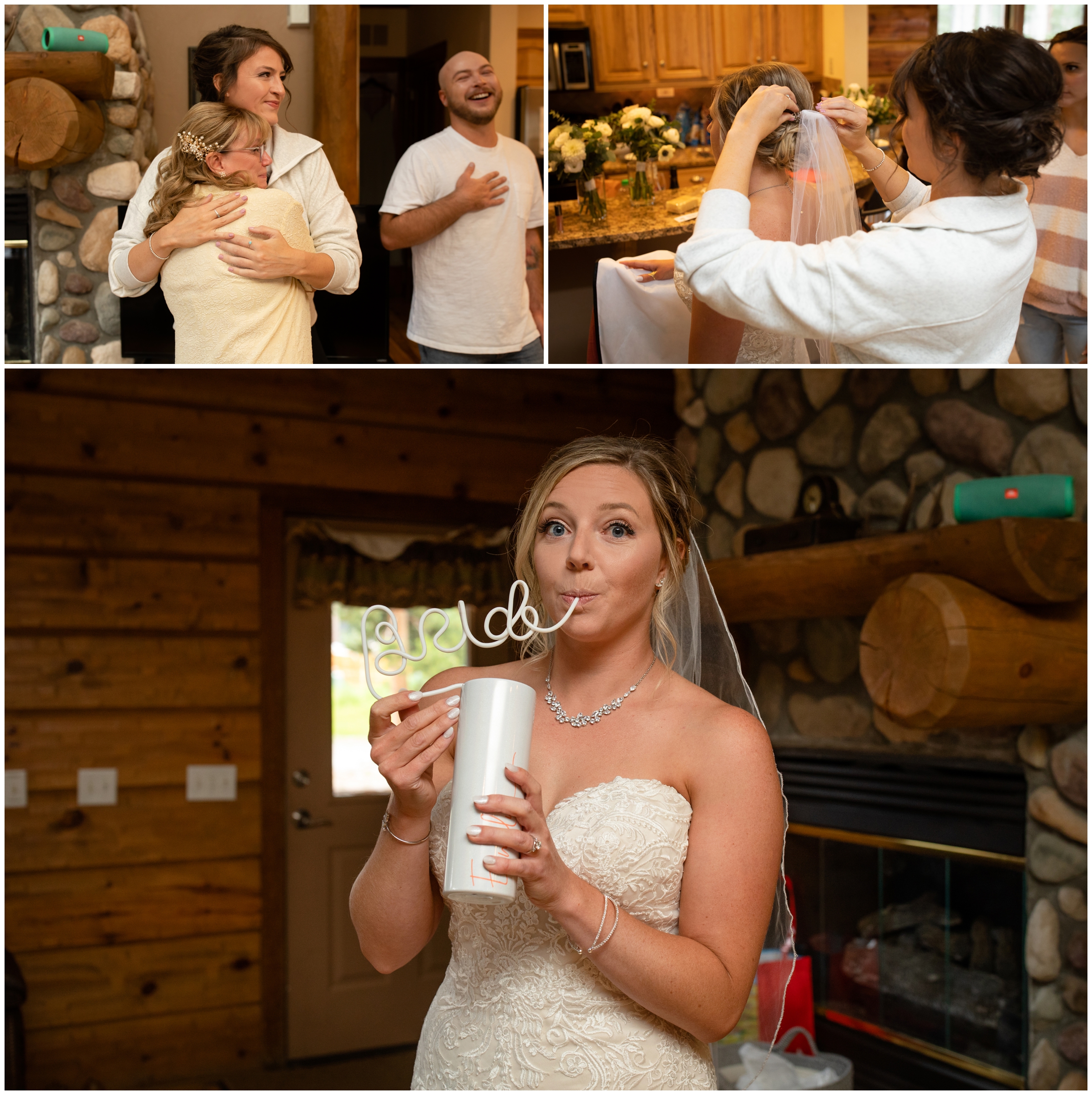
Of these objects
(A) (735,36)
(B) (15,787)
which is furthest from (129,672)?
(A) (735,36)

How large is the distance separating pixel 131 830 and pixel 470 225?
2.37 metres

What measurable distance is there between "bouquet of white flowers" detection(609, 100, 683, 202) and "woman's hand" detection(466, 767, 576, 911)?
1460 mm

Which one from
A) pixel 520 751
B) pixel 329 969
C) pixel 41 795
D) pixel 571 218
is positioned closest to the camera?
pixel 520 751

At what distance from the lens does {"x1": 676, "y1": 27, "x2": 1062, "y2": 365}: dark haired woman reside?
61.0 inches

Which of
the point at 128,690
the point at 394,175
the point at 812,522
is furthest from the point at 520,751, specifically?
the point at 128,690

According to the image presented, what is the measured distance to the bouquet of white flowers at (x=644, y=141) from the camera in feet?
7.22

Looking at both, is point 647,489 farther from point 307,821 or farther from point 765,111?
point 307,821

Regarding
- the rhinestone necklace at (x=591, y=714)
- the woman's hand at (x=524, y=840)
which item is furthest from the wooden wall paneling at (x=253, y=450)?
the woman's hand at (x=524, y=840)

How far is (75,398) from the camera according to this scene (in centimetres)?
353

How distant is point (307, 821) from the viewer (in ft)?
13.0

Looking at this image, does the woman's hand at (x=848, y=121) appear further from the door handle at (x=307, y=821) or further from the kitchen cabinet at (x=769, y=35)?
the door handle at (x=307, y=821)

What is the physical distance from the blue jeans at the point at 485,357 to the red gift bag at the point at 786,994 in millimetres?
1225

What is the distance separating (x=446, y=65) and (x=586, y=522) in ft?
3.91

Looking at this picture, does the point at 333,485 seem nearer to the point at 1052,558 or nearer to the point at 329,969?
the point at 329,969
